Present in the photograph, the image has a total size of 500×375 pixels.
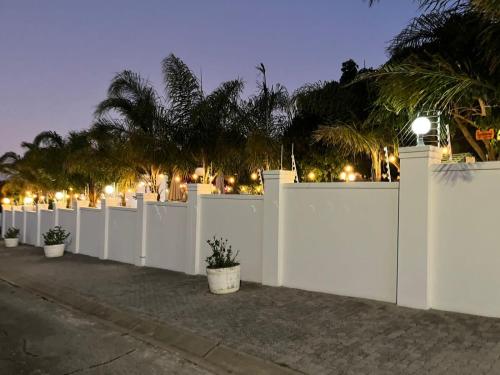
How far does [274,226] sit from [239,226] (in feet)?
3.59

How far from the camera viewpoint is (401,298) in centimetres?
731

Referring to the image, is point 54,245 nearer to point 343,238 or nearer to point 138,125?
point 138,125

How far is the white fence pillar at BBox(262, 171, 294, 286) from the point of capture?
358 inches

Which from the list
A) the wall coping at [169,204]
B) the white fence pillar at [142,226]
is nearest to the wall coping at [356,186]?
the wall coping at [169,204]

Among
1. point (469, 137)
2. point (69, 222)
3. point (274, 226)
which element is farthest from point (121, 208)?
point (469, 137)

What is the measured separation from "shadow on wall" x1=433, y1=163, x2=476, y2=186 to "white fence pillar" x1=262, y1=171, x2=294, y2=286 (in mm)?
3074

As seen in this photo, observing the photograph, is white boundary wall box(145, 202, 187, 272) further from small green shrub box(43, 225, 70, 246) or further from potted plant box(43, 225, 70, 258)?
small green shrub box(43, 225, 70, 246)

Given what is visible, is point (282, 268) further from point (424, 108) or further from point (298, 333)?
point (424, 108)

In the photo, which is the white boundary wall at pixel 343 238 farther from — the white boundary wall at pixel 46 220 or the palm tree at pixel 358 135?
the white boundary wall at pixel 46 220

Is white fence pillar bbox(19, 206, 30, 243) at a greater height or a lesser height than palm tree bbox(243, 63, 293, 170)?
lesser

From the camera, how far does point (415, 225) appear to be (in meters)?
7.14

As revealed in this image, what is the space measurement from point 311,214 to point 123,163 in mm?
8977

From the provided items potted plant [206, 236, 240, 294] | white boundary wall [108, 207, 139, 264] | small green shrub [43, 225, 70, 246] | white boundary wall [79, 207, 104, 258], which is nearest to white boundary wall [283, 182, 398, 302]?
potted plant [206, 236, 240, 294]

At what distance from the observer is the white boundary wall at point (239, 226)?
9625 millimetres
